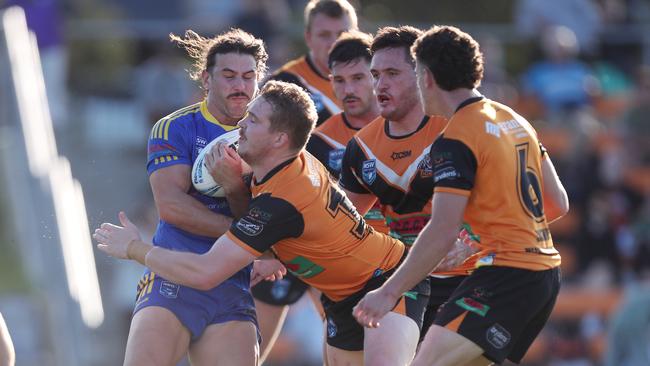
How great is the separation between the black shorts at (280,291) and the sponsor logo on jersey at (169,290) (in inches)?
70.5

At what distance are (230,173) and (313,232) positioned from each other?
542 millimetres

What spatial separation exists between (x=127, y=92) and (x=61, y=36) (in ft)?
5.26

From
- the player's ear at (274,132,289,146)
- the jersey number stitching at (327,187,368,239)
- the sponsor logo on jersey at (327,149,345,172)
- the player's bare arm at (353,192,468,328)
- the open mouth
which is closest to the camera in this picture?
the player's bare arm at (353,192,468,328)

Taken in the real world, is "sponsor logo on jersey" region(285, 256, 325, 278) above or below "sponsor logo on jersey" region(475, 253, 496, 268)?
below

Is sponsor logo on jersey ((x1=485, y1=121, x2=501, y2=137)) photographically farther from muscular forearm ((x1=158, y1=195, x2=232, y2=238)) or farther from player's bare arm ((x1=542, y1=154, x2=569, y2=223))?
muscular forearm ((x1=158, y1=195, x2=232, y2=238))

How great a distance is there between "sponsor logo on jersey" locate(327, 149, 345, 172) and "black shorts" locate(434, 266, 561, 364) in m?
1.63

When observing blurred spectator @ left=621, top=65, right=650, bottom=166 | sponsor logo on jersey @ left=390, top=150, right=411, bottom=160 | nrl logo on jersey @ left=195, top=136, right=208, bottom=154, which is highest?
nrl logo on jersey @ left=195, top=136, right=208, bottom=154

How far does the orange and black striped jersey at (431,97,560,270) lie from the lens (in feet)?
19.5

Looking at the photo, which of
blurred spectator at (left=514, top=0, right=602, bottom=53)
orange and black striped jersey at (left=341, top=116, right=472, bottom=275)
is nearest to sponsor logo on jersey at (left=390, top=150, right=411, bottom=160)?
orange and black striped jersey at (left=341, top=116, right=472, bottom=275)

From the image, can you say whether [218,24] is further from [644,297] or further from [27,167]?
[644,297]

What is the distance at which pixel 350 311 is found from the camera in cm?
681

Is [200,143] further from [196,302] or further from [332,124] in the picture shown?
[332,124]

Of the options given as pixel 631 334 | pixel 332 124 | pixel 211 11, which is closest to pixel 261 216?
pixel 332 124

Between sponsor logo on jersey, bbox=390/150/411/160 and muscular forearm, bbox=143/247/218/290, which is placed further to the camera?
sponsor logo on jersey, bbox=390/150/411/160
